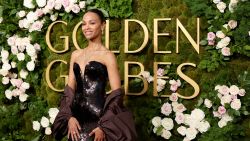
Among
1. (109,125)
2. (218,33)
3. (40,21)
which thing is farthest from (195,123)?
(40,21)

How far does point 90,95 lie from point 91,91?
30mm

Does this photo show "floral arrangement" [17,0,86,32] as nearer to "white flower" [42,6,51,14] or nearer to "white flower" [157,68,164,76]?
"white flower" [42,6,51,14]

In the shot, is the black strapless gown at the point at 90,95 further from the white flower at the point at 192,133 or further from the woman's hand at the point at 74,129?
the white flower at the point at 192,133

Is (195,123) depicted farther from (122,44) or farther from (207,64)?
(122,44)

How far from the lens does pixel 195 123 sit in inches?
161

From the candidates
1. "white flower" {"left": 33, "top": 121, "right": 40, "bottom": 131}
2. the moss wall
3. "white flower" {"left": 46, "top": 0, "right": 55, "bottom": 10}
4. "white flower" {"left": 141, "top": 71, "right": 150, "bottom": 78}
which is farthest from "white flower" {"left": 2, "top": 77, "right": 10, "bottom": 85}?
"white flower" {"left": 141, "top": 71, "right": 150, "bottom": 78}

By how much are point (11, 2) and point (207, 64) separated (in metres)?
2.15

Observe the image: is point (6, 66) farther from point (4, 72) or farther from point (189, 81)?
point (189, 81)

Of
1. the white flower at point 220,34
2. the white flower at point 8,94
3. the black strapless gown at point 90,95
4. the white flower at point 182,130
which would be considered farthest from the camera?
the white flower at point 8,94

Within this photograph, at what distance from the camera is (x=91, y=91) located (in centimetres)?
322

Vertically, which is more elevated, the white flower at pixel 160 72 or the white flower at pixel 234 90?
the white flower at pixel 160 72

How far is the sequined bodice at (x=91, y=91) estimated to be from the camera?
3193 millimetres

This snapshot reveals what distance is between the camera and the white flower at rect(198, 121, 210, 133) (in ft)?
13.2

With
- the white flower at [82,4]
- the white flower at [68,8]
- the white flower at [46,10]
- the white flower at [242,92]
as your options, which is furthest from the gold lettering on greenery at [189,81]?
the white flower at [46,10]
